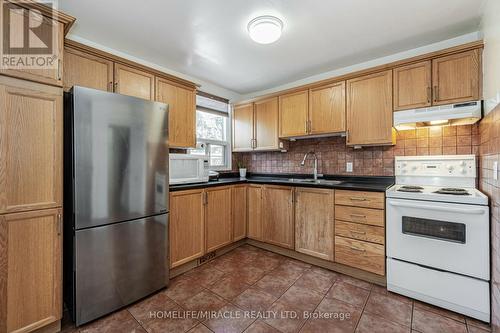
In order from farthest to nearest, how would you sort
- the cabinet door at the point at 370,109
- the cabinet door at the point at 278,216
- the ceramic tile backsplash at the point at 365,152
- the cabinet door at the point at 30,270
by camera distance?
the cabinet door at the point at 278,216 → the cabinet door at the point at 370,109 → the ceramic tile backsplash at the point at 365,152 → the cabinet door at the point at 30,270

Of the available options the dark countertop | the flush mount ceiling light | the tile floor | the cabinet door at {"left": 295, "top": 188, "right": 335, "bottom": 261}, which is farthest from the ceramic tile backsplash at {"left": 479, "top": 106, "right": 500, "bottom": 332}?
the flush mount ceiling light

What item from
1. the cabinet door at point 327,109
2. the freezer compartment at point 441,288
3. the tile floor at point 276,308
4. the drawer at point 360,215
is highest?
the cabinet door at point 327,109

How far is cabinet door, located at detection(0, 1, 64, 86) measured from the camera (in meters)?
1.33

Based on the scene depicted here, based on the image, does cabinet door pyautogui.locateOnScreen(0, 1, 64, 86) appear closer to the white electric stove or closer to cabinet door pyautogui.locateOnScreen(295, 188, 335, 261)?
cabinet door pyautogui.locateOnScreen(295, 188, 335, 261)

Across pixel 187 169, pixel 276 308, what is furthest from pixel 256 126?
pixel 276 308

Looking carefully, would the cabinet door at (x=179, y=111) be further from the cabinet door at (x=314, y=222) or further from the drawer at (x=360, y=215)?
the drawer at (x=360, y=215)

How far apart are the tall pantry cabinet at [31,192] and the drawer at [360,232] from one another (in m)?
2.38

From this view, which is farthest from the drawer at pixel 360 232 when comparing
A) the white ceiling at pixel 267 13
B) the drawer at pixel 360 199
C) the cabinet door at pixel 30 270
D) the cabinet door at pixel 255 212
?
the cabinet door at pixel 30 270

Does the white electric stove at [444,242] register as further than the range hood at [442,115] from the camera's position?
No

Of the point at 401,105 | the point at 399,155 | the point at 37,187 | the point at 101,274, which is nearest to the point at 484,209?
the point at 399,155

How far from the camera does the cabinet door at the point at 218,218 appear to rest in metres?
2.57

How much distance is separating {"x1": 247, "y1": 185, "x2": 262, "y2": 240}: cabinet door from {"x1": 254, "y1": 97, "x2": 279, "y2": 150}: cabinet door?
0.68m

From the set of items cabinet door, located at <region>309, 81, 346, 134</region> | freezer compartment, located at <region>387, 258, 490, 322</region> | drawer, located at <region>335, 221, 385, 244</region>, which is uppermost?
cabinet door, located at <region>309, 81, 346, 134</region>

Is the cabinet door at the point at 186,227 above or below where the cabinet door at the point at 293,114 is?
below
